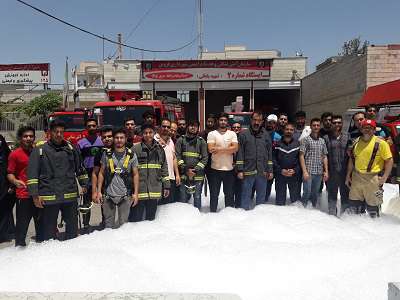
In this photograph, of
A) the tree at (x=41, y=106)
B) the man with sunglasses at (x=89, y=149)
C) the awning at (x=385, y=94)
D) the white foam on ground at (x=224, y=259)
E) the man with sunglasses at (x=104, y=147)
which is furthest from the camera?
the tree at (x=41, y=106)

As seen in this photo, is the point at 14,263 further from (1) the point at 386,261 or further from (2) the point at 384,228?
(2) the point at 384,228

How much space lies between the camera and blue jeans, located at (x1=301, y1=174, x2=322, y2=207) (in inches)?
247

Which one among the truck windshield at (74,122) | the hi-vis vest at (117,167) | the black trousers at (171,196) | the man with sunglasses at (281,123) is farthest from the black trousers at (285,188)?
the truck windshield at (74,122)

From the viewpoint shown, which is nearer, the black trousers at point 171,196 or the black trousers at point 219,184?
the black trousers at point 171,196

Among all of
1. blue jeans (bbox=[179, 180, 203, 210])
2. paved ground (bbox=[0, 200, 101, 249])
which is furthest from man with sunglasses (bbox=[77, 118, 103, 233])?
blue jeans (bbox=[179, 180, 203, 210])

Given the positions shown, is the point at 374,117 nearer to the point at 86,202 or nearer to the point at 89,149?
the point at 89,149

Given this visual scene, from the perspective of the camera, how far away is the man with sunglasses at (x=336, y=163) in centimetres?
613

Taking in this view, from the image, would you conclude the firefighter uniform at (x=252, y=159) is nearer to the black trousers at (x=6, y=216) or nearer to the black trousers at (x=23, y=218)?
the black trousers at (x=23, y=218)

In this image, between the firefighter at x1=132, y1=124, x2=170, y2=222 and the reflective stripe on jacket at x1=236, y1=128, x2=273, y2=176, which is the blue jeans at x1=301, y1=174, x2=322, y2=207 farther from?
the firefighter at x1=132, y1=124, x2=170, y2=222

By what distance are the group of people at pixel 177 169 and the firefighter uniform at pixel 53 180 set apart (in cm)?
1

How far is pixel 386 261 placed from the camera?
4328 mm

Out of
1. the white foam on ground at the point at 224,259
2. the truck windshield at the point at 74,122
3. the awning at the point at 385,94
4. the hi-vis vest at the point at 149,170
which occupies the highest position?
the awning at the point at 385,94

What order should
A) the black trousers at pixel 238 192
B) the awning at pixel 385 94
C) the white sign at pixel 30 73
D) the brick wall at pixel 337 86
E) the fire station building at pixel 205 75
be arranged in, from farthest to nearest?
the white sign at pixel 30 73, the fire station building at pixel 205 75, the brick wall at pixel 337 86, the awning at pixel 385 94, the black trousers at pixel 238 192

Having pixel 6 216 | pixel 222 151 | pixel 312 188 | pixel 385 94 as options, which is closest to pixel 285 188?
pixel 312 188
